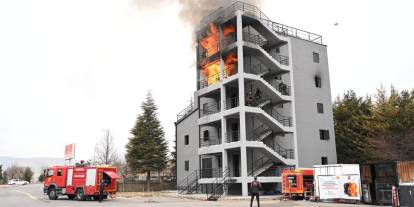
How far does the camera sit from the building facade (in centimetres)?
3862

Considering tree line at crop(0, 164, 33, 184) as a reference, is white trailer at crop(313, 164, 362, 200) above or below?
below

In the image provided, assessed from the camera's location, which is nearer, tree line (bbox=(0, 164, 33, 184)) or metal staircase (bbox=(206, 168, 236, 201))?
metal staircase (bbox=(206, 168, 236, 201))

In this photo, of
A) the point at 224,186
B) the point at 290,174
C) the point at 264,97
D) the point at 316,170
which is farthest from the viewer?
the point at 264,97

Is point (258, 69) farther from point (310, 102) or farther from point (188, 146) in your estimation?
point (188, 146)

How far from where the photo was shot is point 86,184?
32.5 metres

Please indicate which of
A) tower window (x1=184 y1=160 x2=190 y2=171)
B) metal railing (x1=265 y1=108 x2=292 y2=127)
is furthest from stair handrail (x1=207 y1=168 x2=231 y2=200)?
tower window (x1=184 y1=160 x2=190 y2=171)

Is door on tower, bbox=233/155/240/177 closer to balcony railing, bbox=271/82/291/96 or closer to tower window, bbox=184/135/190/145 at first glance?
balcony railing, bbox=271/82/291/96

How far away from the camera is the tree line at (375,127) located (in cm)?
4253

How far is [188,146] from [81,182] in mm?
17875

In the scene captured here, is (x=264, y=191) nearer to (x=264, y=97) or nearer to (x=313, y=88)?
(x=264, y=97)

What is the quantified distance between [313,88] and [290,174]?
16.2 metres

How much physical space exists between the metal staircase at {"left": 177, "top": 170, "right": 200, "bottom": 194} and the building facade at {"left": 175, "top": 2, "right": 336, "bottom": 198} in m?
0.10

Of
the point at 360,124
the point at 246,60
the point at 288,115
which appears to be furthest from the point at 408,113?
the point at 246,60

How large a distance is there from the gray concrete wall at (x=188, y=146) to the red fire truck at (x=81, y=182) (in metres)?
14.4
